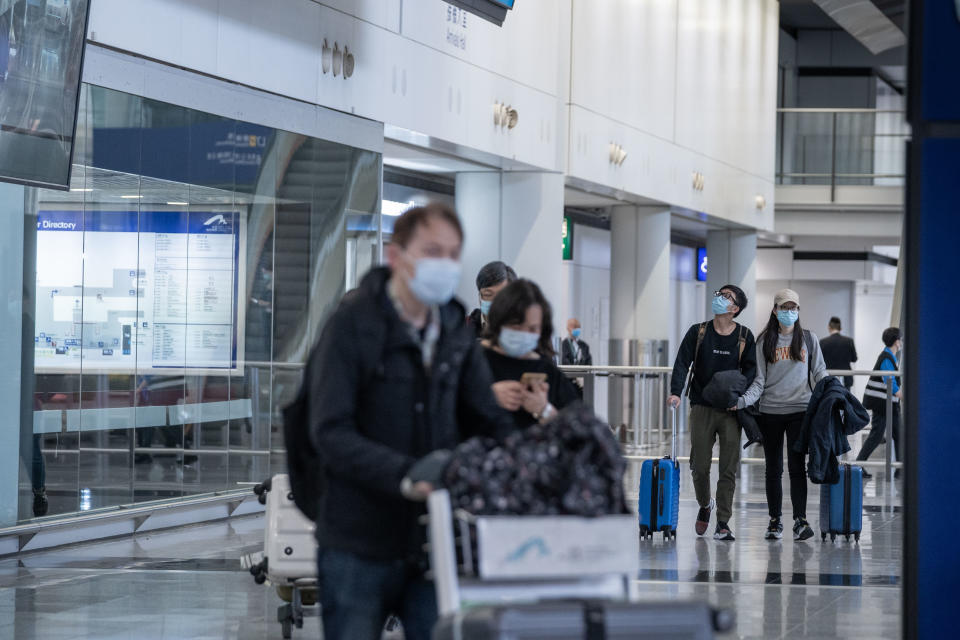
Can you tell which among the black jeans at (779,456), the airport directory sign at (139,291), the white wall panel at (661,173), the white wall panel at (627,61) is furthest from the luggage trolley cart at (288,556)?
the white wall panel at (627,61)

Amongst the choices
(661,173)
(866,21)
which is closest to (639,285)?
(661,173)

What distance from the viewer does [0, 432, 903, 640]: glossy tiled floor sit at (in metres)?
7.14

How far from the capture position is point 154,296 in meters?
10.8

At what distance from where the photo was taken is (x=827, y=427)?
10.4 metres

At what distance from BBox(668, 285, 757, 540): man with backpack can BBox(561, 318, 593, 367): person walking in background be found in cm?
880

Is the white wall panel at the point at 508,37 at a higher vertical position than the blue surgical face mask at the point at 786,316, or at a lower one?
higher

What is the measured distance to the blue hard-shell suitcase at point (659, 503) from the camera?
10711 mm

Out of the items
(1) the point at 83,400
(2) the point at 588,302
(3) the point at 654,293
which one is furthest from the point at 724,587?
(2) the point at 588,302

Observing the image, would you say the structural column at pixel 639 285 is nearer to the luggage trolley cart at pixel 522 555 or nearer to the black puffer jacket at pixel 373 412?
the black puffer jacket at pixel 373 412

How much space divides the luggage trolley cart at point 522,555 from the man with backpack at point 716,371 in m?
7.05

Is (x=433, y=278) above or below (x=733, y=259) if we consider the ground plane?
below

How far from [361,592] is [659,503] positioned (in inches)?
294

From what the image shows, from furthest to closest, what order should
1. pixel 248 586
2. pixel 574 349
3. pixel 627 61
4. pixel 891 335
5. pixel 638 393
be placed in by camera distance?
pixel 574 349 < pixel 627 61 < pixel 638 393 < pixel 891 335 < pixel 248 586

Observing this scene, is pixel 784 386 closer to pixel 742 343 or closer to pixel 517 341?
pixel 742 343
